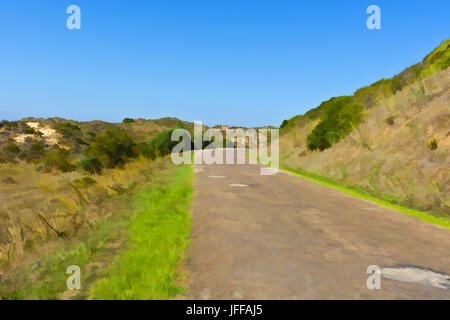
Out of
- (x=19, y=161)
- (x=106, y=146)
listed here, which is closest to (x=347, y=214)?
(x=106, y=146)

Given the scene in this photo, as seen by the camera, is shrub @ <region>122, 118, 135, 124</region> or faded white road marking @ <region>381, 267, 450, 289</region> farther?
shrub @ <region>122, 118, 135, 124</region>

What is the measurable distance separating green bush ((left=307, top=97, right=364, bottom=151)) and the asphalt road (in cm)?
1082

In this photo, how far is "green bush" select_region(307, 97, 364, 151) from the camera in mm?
18750

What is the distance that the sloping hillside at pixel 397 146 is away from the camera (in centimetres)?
941

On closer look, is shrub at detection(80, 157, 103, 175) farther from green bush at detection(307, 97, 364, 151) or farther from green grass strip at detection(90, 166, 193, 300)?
green grass strip at detection(90, 166, 193, 300)

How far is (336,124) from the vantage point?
1998 centimetres

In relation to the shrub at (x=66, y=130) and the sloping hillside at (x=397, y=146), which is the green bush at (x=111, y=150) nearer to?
the sloping hillside at (x=397, y=146)

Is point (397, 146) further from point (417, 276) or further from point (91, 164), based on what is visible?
point (91, 164)

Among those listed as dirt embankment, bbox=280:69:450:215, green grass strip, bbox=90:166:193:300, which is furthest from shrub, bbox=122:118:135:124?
green grass strip, bbox=90:166:193:300

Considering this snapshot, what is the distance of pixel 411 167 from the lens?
10500 millimetres

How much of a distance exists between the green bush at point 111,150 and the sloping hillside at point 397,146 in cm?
1709

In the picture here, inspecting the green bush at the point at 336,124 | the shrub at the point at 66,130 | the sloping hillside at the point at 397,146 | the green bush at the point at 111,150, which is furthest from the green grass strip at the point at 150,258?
the shrub at the point at 66,130

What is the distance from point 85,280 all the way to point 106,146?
27.4 meters

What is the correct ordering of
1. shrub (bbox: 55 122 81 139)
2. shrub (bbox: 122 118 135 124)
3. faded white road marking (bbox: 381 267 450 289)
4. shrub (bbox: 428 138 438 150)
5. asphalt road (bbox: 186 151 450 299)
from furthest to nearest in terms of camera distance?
shrub (bbox: 122 118 135 124), shrub (bbox: 55 122 81 139), shrub (bbox: 428 138 438 150), faded white road marking (bbox: 381 267 450 289), asphalt road (bbox: 186 151 450 299)
